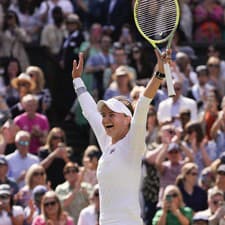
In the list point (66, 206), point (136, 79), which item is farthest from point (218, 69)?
point (66, 206)

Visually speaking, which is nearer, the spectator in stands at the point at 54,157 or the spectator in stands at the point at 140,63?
the spectator in stands at the point at 54,157

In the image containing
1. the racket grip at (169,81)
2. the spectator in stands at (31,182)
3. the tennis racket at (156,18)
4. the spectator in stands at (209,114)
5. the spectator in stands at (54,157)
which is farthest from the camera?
the spectator in stands at (209,114)

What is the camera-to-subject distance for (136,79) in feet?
61.6

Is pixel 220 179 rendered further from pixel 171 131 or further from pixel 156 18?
pixel 156 18

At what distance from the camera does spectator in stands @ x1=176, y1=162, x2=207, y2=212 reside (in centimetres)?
1396

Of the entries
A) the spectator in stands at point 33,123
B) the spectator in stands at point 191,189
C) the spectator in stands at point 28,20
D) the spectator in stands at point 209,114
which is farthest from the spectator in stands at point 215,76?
the spectator in stands at point 191,189

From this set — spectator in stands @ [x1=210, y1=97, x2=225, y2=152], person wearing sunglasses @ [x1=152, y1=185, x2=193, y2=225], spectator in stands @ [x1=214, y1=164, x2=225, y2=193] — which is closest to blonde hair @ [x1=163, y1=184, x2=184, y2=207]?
person wearing sunglasses @ [x1=152, y1=185, x2=193, y2=225]

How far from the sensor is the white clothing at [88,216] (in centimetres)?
1298

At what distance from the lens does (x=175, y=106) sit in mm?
16438

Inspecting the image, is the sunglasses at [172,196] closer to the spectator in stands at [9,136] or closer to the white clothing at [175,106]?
the spectator in stands at [9,136]

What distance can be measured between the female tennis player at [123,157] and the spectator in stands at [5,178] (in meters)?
5.07

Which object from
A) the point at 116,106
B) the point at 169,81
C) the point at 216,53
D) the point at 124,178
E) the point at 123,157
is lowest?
the point at 216,53

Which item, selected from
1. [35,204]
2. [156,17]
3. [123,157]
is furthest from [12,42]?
[123,157]

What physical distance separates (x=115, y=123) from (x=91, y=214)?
421 centimetres
